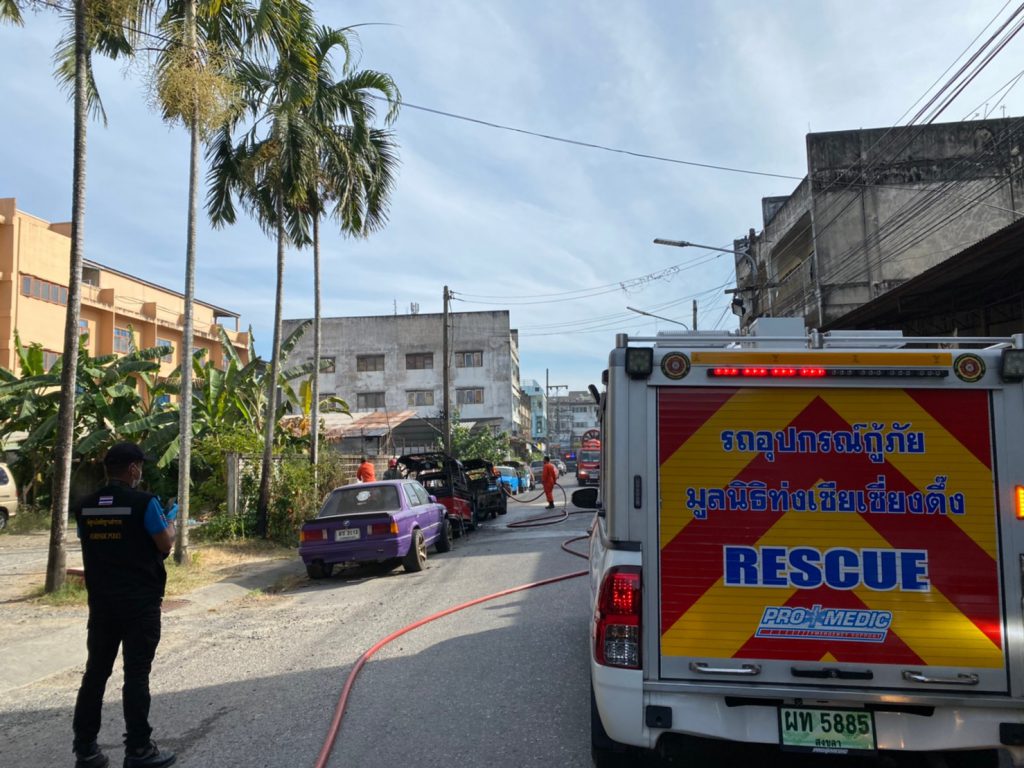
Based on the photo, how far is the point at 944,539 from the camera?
3.79 meters

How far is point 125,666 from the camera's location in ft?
15.3

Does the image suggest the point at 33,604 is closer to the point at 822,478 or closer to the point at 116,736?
the point at 116,736

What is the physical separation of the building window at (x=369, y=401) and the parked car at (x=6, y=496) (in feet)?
132

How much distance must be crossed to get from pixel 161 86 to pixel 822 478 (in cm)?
1055

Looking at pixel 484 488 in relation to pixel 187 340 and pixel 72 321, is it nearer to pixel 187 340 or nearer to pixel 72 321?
pixel 187 340

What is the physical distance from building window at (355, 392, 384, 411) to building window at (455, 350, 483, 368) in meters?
6.19

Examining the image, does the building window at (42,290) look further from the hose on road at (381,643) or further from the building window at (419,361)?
the hose on road at (381,643)

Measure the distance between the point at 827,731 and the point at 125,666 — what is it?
3.87m

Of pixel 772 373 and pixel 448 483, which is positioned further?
pixel 448 483

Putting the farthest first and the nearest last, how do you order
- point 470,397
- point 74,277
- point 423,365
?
point 423,365
point 470,397
point 74,277

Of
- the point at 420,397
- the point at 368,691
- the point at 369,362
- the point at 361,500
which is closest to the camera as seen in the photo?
the point at 368,691

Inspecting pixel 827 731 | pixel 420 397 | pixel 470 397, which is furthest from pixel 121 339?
pixel 827 731

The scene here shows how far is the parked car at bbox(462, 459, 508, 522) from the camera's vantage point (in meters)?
21.2

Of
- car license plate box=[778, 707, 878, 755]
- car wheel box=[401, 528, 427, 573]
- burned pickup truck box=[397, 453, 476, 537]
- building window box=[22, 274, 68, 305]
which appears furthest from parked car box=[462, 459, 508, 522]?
building window box=[22, 274, 68, 305]
